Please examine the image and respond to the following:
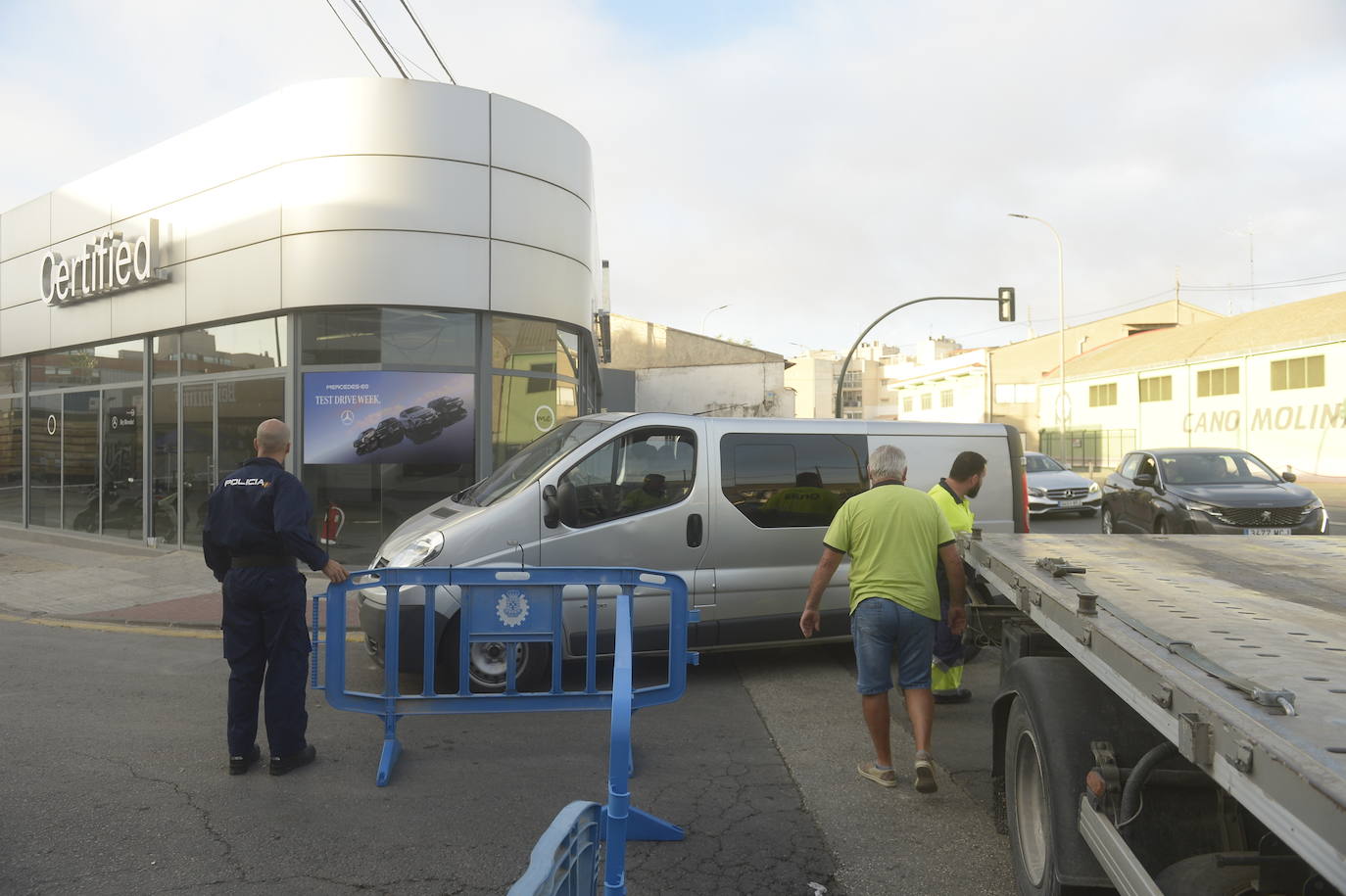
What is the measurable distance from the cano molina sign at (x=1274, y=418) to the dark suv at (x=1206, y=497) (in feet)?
74.9

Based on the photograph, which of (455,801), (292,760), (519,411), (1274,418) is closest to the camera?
(455,801)

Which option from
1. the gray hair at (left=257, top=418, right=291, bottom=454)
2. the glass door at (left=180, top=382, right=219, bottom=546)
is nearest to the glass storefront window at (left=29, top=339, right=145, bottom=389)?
the glass door at (left=180, top=382, right=219, bottom=546)

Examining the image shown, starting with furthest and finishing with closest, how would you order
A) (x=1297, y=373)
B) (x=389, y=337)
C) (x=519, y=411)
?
(x=1297, y=373) → (x=519, y=411) → (x=389, y=337)

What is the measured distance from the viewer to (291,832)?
3.95 m

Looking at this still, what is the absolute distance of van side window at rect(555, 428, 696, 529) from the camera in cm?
626

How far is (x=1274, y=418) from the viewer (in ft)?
111

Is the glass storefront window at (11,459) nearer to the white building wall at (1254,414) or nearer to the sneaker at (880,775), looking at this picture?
the sneaker at (880,775)

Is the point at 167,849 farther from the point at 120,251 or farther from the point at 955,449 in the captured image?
the point at 120,251

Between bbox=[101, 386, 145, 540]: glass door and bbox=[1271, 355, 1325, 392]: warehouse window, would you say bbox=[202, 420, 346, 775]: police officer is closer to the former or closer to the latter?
bbox=[101, 386, 145, 540]: glass door

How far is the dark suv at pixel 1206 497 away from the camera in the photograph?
11.2 m

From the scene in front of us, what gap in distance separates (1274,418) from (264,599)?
125 ft

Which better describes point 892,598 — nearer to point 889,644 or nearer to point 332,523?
point 889,644

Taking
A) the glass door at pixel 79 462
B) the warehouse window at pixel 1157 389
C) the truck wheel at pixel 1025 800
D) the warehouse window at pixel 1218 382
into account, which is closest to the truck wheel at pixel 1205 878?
the truck wheel at pixel 1025 800

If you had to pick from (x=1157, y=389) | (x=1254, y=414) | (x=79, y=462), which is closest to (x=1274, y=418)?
(x=1254, y=414)
